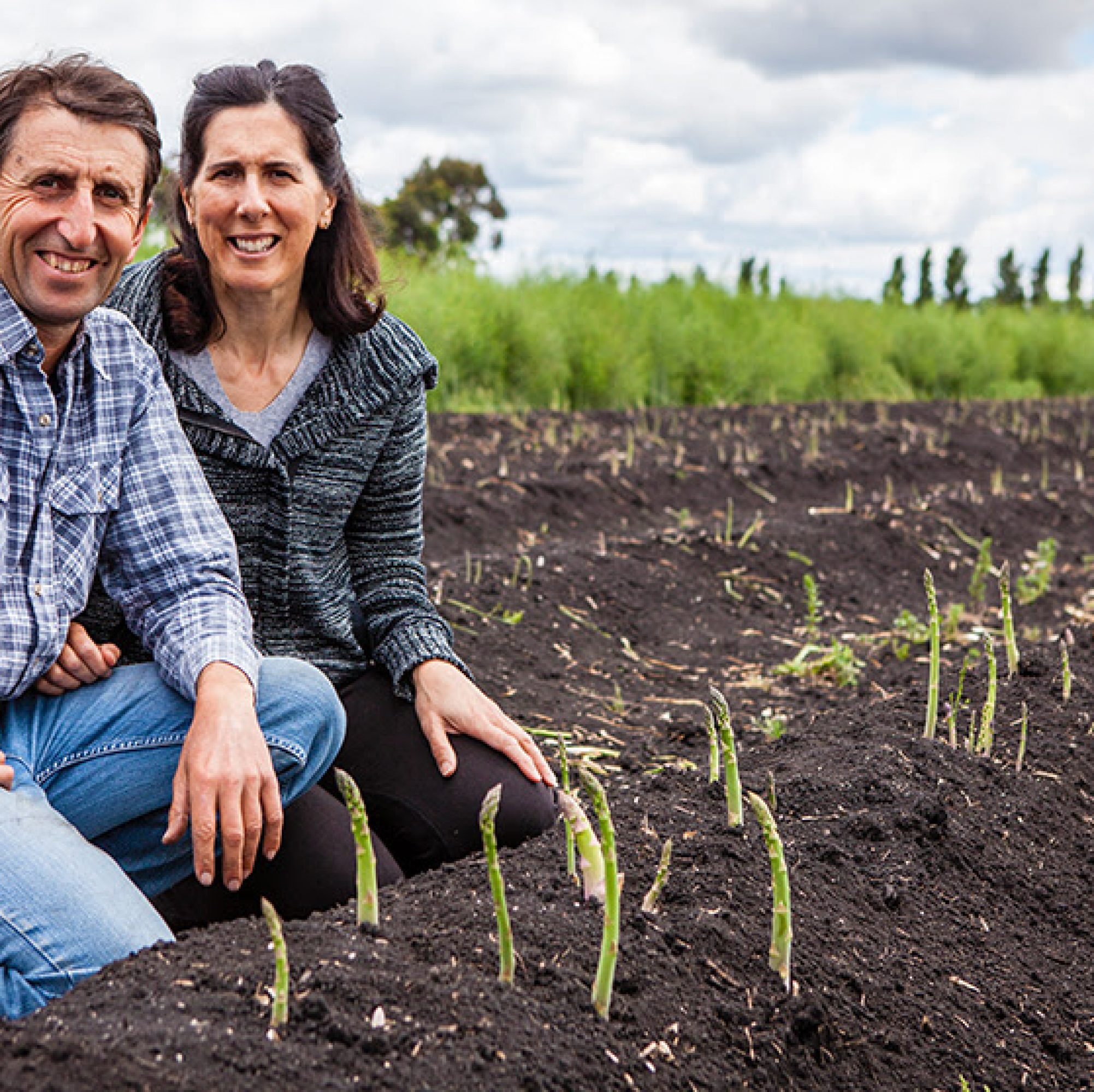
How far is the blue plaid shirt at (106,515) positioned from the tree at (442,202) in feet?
62.6

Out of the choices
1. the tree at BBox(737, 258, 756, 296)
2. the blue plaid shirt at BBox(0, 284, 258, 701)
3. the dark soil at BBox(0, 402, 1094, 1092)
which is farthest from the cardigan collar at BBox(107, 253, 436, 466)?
the tree at BBox(737, 258, 756, 296)

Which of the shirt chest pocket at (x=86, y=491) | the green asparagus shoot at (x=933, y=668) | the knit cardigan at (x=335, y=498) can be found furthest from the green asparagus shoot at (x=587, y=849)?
the green asparagus shoot at (x=933, y=668)

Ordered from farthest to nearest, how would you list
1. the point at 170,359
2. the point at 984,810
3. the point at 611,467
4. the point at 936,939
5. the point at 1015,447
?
the point at 1015,447 → the point at 611,467 → the point at 984,810 → the point at 170,359 → the point at 936,939

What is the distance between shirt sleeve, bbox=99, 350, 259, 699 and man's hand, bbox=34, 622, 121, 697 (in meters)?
0.10

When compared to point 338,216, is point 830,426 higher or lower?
lower

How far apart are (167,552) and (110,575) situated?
0.15 meters

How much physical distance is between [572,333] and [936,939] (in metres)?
9.75

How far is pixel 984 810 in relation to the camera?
3096mm

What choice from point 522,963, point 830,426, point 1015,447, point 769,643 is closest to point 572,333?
point 830,426

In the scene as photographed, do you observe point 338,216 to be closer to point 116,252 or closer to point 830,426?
point 116,252

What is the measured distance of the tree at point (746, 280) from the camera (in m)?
15.2

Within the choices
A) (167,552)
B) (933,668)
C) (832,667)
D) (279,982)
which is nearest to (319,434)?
(167,552)

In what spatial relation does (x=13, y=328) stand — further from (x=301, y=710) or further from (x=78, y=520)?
(x=301, y=710)

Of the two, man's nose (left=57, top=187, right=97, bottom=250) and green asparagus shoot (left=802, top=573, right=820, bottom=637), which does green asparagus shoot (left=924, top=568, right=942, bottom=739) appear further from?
man's nose (left=57, top=187, right=97, bottom=250)
